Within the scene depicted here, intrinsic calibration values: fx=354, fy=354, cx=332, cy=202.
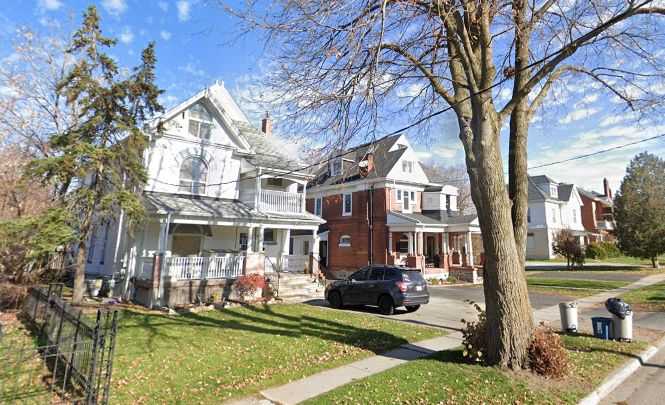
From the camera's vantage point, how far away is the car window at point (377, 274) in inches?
550

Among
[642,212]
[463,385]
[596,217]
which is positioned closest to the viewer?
[463,385]

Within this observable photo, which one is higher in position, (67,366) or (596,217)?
(596,217)

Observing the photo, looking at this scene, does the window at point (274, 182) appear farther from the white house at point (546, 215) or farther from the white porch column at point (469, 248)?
the white house at point (546, 215)

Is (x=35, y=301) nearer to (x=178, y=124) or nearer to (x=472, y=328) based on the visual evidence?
(x=178, y=124)

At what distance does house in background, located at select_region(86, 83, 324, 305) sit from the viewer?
14664mm

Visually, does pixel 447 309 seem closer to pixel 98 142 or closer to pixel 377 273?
pixel 377 273

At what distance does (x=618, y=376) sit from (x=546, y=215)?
4140cm

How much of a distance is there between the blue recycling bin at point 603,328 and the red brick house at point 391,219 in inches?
608

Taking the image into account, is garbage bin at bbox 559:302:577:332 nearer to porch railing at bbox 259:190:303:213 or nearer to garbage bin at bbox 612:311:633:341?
garbage bin at bbox 612:311:633:341

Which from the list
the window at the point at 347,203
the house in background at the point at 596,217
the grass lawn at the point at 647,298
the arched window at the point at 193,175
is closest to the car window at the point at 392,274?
the grass lawn at the point at 647,298

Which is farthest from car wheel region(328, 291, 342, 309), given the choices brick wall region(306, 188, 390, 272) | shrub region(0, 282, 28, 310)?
brick wall region(306, 188, 390, 272)

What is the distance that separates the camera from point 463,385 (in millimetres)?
5801

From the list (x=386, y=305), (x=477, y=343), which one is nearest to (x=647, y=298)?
(x=386, y=305)

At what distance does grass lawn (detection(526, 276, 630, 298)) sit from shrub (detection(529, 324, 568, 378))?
14608 millimetres
